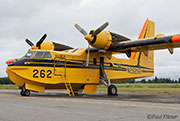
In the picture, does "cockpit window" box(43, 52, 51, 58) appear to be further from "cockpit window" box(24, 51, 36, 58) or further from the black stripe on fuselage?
"cockpit window" box(24, 51, 36, 58)

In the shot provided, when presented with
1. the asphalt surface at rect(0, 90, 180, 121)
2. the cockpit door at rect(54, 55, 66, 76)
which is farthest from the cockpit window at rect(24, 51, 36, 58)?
the asphalt surface at rect(0, 90, 180, 121)

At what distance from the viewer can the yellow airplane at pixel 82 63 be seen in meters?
14.5

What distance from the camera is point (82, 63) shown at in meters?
17.2

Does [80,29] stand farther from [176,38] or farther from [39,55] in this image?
[176,38]

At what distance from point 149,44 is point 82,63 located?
552 centimetres

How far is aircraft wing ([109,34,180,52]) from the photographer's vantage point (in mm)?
13539

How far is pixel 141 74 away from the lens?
69.5ft

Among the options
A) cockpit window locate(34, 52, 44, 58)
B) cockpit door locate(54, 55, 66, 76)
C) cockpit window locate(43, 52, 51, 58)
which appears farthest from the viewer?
cockpit door locate(54, 55, 66, 76)

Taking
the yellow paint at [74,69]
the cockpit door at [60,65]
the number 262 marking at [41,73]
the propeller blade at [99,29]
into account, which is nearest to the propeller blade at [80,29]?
the yellow paint at [74,69]

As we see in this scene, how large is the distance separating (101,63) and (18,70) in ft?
22.7

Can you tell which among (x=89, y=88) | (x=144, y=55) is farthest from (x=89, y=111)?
(x=144, y=55)

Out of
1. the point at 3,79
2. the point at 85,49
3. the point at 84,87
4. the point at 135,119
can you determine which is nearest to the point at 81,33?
the point at 85,49

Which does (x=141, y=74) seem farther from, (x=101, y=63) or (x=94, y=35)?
(x=94, y=35)

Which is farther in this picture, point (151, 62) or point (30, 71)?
point (151, 62)
